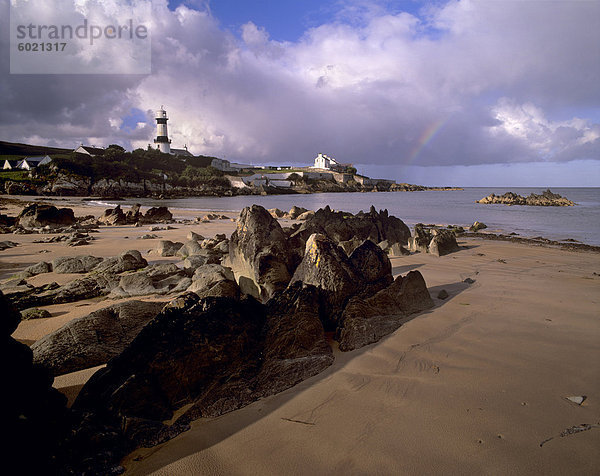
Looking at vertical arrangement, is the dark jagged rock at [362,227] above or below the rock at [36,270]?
above

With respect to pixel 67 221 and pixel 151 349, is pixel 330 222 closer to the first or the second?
pixel 151 349

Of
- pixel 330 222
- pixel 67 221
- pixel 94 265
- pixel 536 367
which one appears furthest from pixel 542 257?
pixel 67 221

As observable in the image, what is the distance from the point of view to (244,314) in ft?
12.0

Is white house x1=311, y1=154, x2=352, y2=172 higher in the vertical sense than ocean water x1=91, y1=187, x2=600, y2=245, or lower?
higher

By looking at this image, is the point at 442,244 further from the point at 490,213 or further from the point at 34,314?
the point at 490,213

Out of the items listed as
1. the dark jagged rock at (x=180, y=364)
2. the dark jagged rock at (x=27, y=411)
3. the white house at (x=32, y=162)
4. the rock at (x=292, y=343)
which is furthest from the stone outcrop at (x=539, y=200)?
the white house at (x=32, y=162)

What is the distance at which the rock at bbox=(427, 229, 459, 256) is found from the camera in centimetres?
1079

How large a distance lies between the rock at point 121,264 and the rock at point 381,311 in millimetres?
6055

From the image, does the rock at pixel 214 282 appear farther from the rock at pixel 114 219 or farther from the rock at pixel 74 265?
the rock at pixel 114 219

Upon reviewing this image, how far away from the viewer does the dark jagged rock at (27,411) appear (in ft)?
6.38

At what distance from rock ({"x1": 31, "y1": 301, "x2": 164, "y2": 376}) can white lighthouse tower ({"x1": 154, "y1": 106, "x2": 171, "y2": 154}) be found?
120 metres

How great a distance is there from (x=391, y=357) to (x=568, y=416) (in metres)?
1.50

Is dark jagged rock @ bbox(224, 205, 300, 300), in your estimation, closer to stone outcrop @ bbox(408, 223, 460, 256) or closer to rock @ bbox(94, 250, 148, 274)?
rock @ bbox(94, 250, 148, 274)

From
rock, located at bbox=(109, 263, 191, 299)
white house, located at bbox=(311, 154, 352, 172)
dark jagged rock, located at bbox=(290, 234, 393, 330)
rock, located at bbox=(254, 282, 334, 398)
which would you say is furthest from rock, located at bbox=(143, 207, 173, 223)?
white house, located at bbox=(311, 154, 352, 172)
